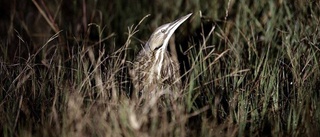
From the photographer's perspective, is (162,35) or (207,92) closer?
(207,92)

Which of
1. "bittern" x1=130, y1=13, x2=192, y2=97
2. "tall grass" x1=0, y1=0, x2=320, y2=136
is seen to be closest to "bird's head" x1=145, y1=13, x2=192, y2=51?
"bittern" x1=130, y1=13, x2=192, y2=97

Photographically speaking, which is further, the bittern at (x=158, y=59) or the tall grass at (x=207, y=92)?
the bittern at (x=158, y=59)

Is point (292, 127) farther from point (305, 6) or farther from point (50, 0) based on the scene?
point (50, 0)

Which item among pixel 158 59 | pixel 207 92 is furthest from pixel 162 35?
pixel 207 92

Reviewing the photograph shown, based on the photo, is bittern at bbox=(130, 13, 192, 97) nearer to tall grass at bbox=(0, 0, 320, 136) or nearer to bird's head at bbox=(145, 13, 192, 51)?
bird's head at bbox=(145, 13, 192, 51)

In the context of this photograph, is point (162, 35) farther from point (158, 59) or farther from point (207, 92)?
point (207, 92)

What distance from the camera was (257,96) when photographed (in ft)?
10.1

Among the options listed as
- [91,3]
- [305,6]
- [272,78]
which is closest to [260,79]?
[272,78]

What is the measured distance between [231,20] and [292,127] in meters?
1.33

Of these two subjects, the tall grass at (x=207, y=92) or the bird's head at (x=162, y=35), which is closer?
the tall grass at (x=207, y=92)

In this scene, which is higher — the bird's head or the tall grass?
the bird's head

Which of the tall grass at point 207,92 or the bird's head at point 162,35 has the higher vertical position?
the bird's head at point 162,35

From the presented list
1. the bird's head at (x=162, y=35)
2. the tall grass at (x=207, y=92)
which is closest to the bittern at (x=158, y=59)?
the bird's head at (x=162, y=35)

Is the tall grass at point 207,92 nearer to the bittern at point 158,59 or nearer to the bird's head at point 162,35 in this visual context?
the bittern at point 158,59
